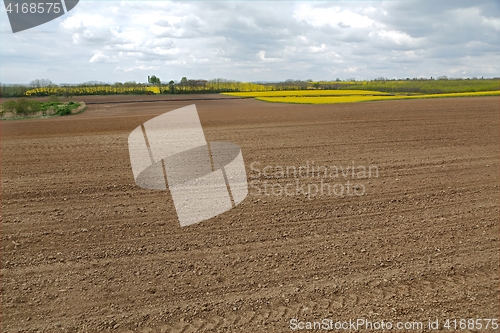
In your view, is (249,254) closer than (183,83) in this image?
Yes

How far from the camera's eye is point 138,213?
6.70 meters

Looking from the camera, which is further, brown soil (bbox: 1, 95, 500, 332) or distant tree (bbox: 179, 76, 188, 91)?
distant tree (bbox: 179, 76, 188, 91)

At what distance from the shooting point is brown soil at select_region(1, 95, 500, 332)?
398 cm

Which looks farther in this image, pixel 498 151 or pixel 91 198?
pixel 498 151

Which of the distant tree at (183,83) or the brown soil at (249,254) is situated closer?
the brown soil at (249,254)

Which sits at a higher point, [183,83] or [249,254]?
[183,83]

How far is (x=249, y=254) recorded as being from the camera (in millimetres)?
5195

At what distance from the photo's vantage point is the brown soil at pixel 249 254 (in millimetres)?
3980

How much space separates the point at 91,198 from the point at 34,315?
153 inches

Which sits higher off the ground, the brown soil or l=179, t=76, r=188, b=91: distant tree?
l=179, t=76, r=188, b=91: distant tree

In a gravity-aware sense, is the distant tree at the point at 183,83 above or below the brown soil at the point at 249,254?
above

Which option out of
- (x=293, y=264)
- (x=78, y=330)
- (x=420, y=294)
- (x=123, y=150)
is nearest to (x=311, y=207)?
Result: (x=293, y=264)

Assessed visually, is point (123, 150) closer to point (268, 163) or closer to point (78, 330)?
point (268, 163)

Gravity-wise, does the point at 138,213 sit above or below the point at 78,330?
above
